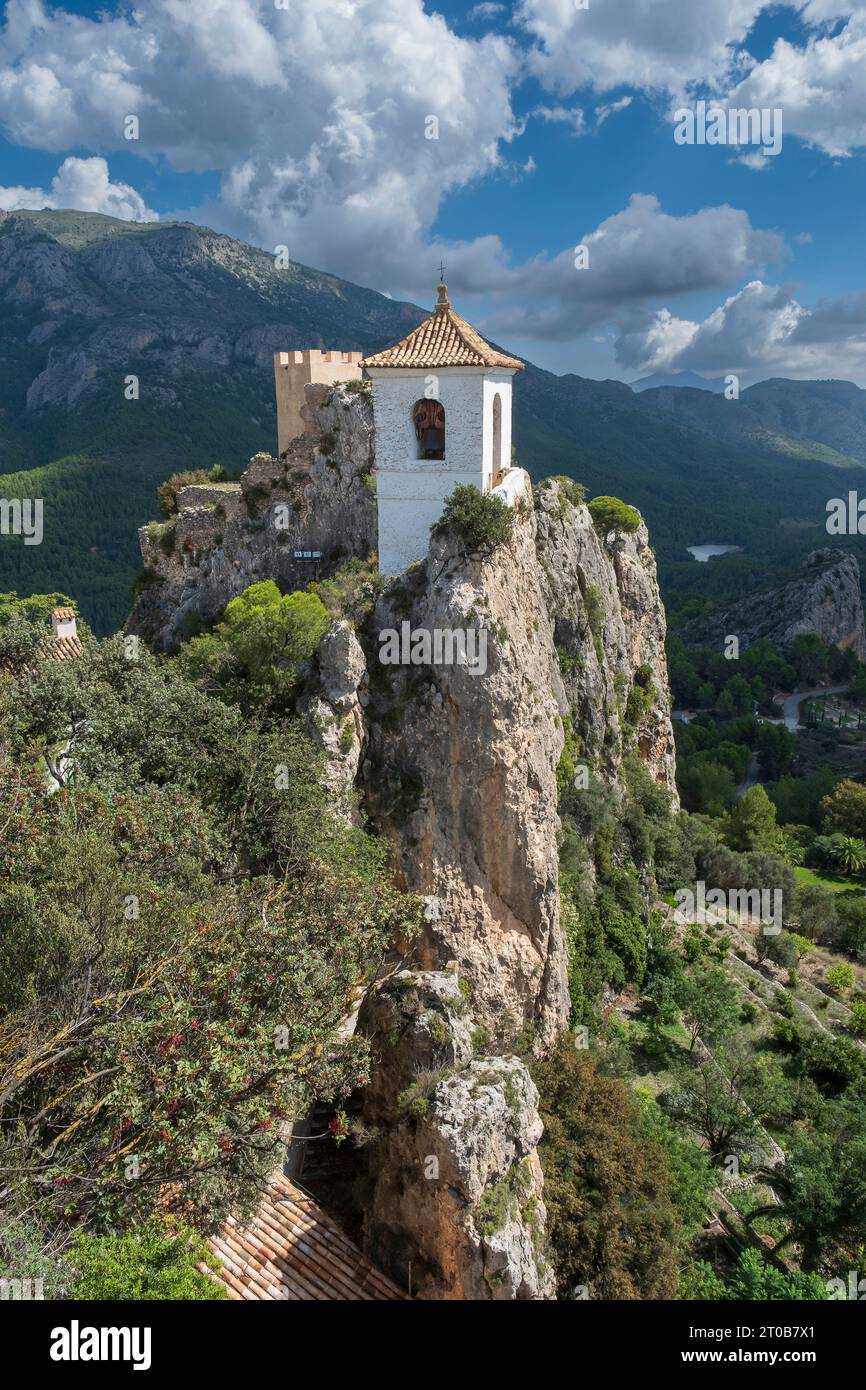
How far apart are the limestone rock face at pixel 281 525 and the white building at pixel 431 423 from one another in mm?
4168

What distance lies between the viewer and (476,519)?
720 inches

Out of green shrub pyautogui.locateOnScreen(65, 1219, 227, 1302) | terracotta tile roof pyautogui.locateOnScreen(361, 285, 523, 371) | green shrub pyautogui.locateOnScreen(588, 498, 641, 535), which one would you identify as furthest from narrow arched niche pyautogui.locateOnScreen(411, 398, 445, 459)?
green shrub pyautogui.locateOnScreen(588, 498, 641, 535)

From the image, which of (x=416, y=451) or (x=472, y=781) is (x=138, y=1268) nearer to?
(x=472, y=781)

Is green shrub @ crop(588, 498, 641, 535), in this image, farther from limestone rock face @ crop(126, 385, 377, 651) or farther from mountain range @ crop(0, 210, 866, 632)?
mountain range @ crop(0, 210, 866, 632)

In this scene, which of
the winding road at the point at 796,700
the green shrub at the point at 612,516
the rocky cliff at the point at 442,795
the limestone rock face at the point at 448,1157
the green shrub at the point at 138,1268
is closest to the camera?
the green shrub at the point at 138,1268

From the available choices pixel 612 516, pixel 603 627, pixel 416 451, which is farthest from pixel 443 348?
pixel 612 516

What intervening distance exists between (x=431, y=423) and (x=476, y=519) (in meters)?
3.86

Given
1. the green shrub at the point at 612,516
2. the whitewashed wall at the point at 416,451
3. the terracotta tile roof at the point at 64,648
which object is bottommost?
the terracotta tile roof at the point at 64,648

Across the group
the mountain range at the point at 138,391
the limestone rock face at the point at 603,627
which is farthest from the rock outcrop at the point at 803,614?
the limestone rock face at the point at 603,627

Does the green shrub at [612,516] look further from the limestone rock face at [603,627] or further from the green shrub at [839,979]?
the green shrub at [839,979]

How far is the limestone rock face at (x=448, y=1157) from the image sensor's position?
12312mm

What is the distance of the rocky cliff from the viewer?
1284 cm
